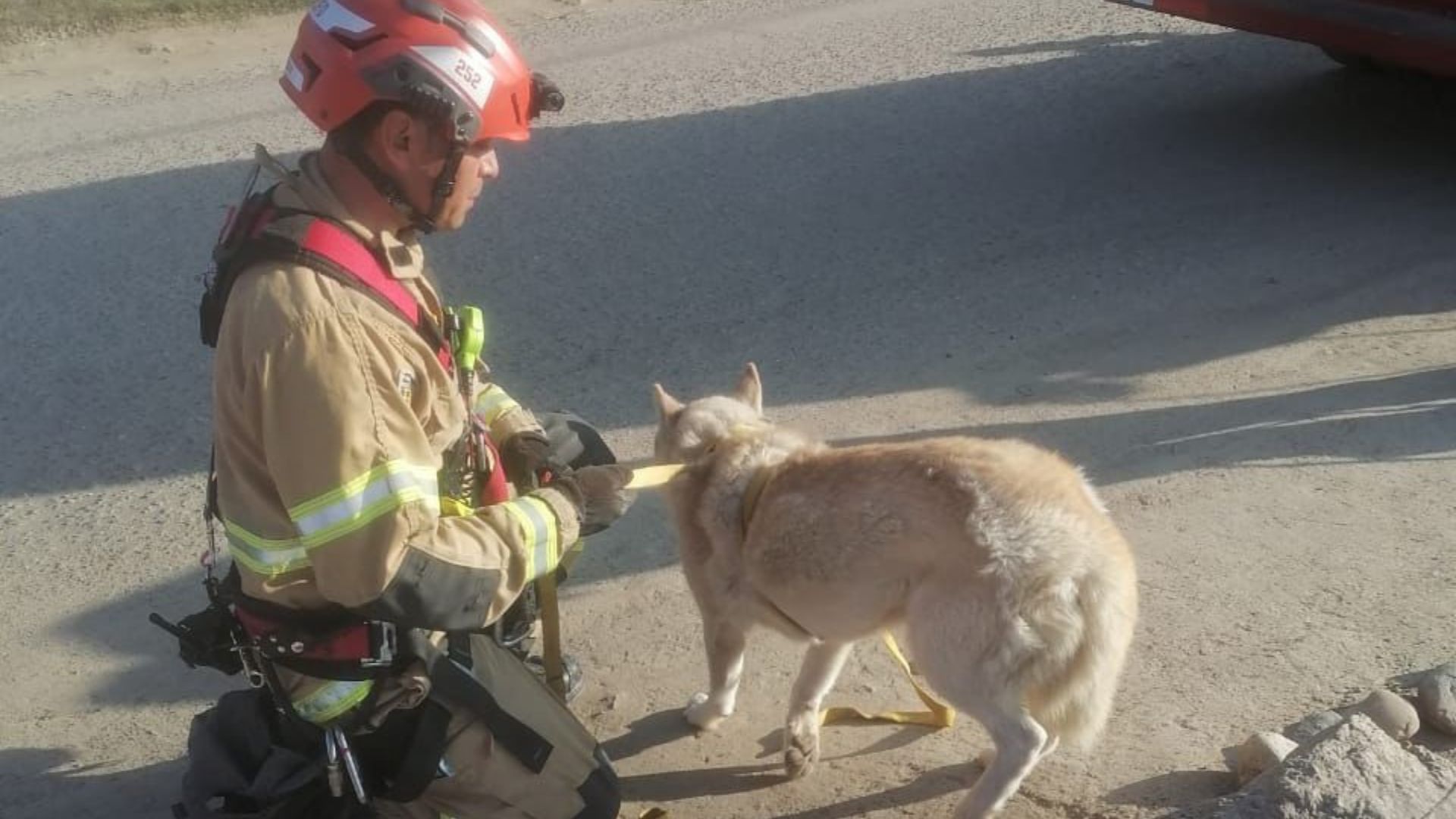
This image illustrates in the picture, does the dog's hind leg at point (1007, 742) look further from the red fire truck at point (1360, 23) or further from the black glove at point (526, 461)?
the red fire truck at point (1360, 23)

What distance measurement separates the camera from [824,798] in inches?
173

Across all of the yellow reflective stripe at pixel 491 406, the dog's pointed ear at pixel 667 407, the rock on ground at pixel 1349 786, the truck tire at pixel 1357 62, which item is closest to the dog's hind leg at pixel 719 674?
the dog's pointed ear at pixel 667 407

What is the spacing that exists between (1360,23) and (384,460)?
7.27 m

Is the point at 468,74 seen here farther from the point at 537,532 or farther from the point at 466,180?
the point at 537,532

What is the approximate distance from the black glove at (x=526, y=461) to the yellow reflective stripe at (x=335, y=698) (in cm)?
86

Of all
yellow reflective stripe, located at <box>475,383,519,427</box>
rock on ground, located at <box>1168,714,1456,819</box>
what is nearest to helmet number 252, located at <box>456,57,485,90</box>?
yellow reflective stripe, located at <box>475,383,519,427</box>

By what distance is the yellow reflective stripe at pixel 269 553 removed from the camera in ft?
10.8

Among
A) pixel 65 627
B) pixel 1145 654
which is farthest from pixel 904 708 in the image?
pixel 65 627

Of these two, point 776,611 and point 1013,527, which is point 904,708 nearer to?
point 776,611

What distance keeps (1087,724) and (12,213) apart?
7519mm

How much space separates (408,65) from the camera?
328 centimetres

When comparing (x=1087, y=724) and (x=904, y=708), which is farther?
(x=904, y=708)

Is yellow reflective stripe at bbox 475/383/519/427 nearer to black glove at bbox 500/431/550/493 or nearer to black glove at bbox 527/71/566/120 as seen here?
black glove at bbox 500/431/550/493

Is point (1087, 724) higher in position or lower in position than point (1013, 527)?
lower
